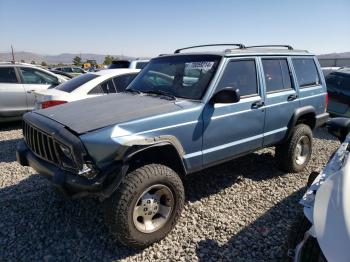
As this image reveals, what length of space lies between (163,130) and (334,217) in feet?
5.83

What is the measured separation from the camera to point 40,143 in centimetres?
334

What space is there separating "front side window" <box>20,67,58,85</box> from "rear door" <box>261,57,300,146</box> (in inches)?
255

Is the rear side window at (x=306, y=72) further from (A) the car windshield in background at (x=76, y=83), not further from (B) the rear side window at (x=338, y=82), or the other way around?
(A) the car windshield in background at (x=76, y=83)

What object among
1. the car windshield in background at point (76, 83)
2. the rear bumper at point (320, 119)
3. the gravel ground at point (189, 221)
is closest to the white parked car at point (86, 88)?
the car windshield in background at point (76, 83)

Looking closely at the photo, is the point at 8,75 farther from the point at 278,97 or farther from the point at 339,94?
the point at 339,94

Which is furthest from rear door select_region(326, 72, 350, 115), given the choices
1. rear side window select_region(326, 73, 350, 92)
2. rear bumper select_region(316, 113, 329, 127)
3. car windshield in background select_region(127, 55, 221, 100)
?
car windshield in background select_region(127, 55, 221, 100)

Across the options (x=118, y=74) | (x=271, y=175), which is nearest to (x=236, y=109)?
(x=271, y=175)

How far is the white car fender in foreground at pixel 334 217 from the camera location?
169 centimetres

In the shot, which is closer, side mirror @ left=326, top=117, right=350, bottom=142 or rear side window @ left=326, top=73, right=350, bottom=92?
side mirror @ left=326, top=117, right=350, bottom=142

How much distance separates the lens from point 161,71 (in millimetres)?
4305

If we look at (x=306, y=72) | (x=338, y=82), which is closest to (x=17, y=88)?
(x=306, y=72)

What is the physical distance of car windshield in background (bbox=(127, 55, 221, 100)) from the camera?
3721 mm

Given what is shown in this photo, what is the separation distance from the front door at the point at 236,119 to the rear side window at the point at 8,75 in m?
6.49

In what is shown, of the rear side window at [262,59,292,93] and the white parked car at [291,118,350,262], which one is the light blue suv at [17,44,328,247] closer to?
the rear side window at [262,59,292,93]
